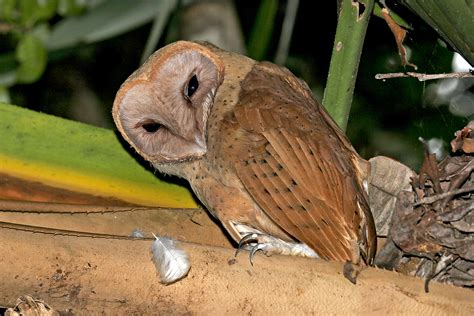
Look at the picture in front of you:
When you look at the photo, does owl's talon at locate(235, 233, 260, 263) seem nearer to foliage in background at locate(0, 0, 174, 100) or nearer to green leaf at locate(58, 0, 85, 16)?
foliage in background at locate(0, 0, 174, 100)

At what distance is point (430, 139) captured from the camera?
270cm

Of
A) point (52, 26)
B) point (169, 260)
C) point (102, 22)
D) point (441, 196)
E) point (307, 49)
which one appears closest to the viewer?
point (169, 260)

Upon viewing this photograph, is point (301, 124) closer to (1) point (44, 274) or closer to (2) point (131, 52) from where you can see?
(1) point (44, 274)

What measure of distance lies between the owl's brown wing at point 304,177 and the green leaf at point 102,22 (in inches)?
49.3

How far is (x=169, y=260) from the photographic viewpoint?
158 centimetres

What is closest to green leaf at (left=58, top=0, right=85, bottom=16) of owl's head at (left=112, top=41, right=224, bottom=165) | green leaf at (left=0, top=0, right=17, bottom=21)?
green leaf at (left=0, top=0, right=17, bottom=21)

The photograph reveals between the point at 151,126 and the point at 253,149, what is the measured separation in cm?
41

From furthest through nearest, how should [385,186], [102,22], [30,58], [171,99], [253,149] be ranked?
[102,22] < [30,58] < [171,99] < [385,186] < [253,149]

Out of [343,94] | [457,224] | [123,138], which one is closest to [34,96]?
[123,138]

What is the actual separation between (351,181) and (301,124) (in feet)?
0.51

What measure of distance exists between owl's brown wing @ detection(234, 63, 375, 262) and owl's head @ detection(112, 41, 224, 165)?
0.22 m

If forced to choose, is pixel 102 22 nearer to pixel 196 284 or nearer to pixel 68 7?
pixel 68 7

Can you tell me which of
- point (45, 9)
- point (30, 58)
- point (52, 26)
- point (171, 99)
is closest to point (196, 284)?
point (171, 99)

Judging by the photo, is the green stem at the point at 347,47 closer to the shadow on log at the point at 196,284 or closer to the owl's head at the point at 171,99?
the owl's head at the point at 171,99
